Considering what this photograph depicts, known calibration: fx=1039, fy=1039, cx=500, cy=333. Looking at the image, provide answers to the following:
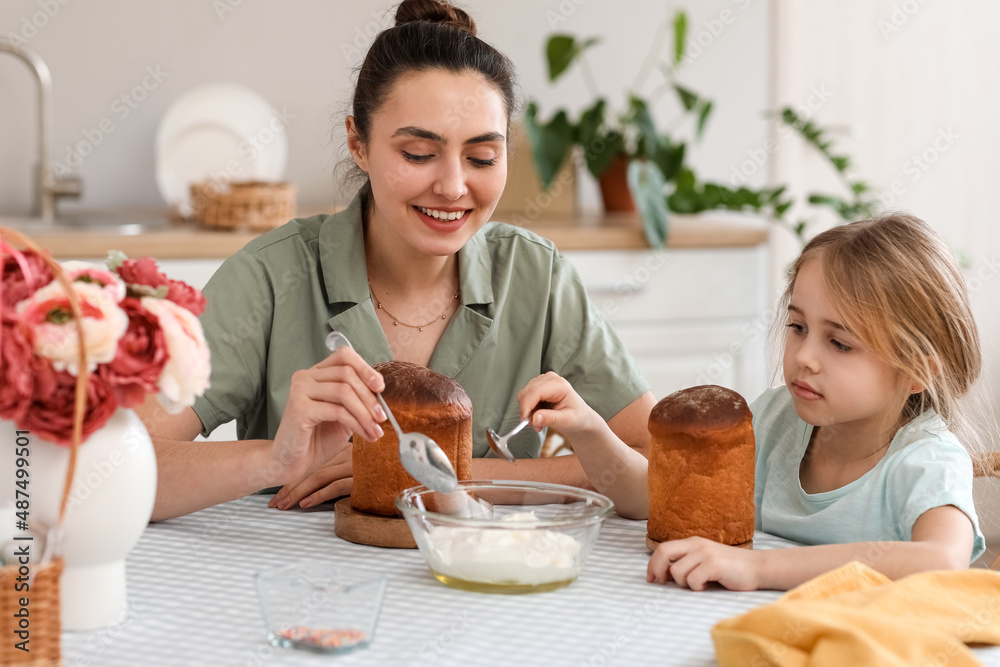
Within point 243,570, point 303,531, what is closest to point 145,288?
point 243,570

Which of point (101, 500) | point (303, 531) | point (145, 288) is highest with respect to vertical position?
point (145, 288)

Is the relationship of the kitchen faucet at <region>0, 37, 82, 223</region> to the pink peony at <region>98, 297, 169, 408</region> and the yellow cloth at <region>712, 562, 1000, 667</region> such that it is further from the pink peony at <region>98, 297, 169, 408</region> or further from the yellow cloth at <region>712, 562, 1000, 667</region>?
the yellow cloth at <region>712, 562, 1000, 667</region>

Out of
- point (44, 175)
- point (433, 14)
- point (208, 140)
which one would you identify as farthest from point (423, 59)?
point (44, 175)

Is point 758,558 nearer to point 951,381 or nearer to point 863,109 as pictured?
point 951,381

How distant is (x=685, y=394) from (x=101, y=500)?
2.09ft

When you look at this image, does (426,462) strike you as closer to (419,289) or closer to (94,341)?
(94,341)

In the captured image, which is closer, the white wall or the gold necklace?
the gold necklace

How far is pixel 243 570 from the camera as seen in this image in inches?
43.5

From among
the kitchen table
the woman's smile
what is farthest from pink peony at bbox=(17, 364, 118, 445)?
the woman's smile

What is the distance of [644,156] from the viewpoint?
3285 mm

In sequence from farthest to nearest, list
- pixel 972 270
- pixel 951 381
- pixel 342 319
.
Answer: pixel 972 270 < pixel 342 319 < pixel 951 381

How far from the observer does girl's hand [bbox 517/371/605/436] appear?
125cm

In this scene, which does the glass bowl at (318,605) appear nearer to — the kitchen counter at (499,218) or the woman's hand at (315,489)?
the woman's hand at (315,489)

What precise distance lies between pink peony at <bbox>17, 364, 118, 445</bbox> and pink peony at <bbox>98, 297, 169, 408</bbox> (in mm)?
13
